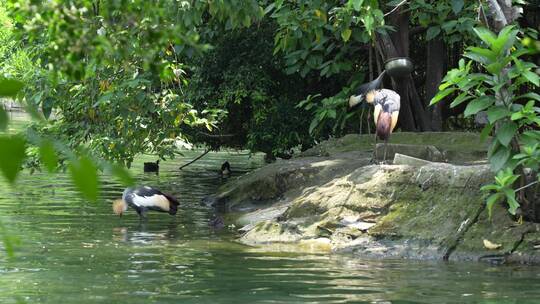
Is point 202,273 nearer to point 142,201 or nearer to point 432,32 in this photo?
point 142,201

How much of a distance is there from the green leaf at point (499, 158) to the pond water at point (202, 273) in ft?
3.36

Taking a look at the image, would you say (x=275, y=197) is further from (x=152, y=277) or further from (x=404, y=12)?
(x=152, y=277)

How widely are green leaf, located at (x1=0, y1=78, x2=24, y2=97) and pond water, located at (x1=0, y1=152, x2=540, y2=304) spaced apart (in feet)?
13.0

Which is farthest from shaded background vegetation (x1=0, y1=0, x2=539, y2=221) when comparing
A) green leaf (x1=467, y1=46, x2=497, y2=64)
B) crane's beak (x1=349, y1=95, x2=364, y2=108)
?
crane's beak (x1=349, y1=95, x2=364, y2=108)

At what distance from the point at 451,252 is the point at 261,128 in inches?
351

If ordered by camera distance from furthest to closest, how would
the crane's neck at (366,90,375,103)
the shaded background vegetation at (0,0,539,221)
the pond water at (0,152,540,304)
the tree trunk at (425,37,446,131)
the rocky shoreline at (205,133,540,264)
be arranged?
the tree trunk at (425,37,446,131)
the crane's neck at (366,90,375,103)
the shaded background vegetation at (0,0,539,221)
the rocky shoreline at (205,133,540,264)
the pond water at (0,152,540,304)

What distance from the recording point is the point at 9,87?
5.21 feet

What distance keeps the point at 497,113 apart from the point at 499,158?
494 millimetres

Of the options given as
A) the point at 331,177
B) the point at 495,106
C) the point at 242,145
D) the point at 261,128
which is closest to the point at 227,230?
the point at 331,177

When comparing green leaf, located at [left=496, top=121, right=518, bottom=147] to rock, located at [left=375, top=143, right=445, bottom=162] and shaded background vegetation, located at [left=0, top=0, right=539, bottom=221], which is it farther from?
rock, located at [left=375, top=143, right=445, bottom=162]

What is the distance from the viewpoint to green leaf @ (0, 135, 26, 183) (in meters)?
1.47

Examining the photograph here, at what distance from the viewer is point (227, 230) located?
12.1 m

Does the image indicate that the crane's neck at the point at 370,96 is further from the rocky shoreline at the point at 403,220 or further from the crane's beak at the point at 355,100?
the rocky shoreline at the point at 403,220

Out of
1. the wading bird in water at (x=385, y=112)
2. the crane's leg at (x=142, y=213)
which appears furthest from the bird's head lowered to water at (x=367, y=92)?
the crane's leg at (x=142, y=213)
